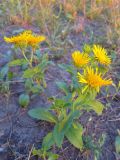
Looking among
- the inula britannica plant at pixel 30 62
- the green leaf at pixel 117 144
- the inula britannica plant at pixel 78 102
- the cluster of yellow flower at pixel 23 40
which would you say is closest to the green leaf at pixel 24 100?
the inula britannica plant at pixel 30 62

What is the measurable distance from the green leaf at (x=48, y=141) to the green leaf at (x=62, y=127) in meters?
0.08

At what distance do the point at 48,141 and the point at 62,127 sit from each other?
0.37 ft

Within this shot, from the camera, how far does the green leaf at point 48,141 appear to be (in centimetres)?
151

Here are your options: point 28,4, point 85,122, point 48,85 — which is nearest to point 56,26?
point 28,4

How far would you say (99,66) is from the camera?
1528 millimetres

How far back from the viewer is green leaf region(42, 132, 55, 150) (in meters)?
1.51

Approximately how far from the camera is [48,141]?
1536 mm

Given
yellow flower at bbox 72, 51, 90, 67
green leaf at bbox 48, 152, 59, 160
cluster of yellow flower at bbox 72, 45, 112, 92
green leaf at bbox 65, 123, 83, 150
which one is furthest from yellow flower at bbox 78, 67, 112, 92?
green leaf at bbox 48, 152, 59, 160

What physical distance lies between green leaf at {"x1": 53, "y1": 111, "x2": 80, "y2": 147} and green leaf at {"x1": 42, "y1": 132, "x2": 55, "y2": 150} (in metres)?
0.08

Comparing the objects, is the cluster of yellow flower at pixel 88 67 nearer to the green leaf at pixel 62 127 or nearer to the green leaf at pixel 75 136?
the green leaf at pixel 62 127

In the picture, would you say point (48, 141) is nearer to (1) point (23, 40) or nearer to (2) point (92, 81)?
(2) point (92, 81)

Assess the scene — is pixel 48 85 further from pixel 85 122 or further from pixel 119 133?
pixel 119 133

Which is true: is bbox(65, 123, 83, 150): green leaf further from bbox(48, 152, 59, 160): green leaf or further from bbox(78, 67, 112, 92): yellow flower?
bbox(78, 67, 112, 92): yellow flower

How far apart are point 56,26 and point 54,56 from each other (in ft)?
1.56
